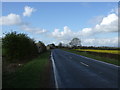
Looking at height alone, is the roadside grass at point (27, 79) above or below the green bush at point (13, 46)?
below

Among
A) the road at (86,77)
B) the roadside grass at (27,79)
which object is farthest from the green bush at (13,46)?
the road at (86,77)

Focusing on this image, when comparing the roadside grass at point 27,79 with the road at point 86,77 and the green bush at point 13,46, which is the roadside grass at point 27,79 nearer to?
the road at point 86,77

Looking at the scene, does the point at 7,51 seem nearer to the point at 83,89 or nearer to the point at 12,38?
the point at 12,38

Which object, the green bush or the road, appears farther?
the green bush

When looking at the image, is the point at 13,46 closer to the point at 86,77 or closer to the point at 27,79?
the point at 27,79

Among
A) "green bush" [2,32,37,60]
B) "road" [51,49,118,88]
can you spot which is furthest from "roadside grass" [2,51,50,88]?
"green bush" [2,32,37,60]

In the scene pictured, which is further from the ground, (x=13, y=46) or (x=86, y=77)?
(x=13, y=46)

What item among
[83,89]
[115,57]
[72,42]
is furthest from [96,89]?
[72,42]

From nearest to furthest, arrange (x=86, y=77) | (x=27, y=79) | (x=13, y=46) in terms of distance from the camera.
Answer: (x=27, y=79) → (x=86, y=77) → (x=13, y=46)

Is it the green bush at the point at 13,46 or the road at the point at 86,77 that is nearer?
the road at the point at 86,77

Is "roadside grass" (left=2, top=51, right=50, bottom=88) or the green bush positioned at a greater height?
the green bush

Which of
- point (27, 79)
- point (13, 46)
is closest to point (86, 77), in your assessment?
point (27, 79)

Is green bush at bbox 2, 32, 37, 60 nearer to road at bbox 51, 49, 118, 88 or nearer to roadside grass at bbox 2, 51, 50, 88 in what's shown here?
roadside grass at bbox 2, 51, 50, 88

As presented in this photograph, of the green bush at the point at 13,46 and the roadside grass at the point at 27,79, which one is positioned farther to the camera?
the green bush at the point at 13,46
